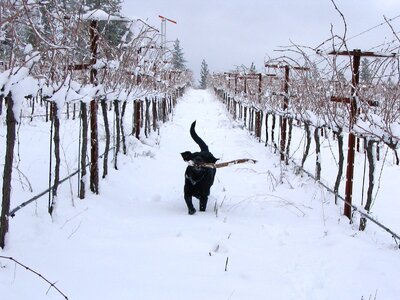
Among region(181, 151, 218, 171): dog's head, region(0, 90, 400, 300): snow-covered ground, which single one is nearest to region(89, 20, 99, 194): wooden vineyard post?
region(0, 90, 400, 300): snow-covered ground

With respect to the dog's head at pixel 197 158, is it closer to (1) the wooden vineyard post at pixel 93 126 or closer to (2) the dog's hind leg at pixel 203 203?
(2) the dog's hind leg at pixel 203 203

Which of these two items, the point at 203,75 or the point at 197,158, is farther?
the point at 203,75

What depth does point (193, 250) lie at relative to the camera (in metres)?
4.89

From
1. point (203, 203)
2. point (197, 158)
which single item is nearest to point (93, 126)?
point (197, 158)

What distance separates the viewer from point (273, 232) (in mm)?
5812

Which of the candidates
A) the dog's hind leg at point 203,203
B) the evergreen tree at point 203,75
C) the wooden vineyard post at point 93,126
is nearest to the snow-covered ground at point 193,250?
the dog's hind leg at point 203,203

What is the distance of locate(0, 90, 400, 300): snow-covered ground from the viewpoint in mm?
3875

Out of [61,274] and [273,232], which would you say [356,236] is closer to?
[273,232]

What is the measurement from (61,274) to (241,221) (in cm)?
313

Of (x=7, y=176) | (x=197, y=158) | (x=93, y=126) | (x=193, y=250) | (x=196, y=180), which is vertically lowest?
(x=193, y=250)

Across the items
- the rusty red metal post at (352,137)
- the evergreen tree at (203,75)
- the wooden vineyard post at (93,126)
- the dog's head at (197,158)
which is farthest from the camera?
the evergreen tree at (203,75)

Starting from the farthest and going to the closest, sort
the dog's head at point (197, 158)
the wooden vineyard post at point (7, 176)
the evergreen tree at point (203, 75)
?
the evergreen tree at point (203, 75), the dog's head at point (197, 158), the wooden vineyard post at point (7, 176)

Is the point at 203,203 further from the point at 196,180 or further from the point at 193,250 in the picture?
the point at 193,250

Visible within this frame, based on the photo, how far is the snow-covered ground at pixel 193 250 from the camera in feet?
12.7
